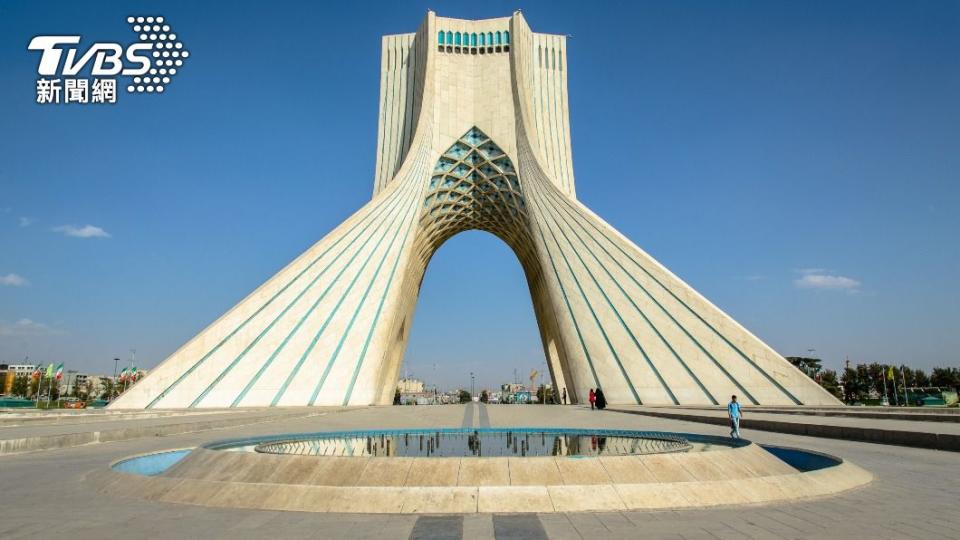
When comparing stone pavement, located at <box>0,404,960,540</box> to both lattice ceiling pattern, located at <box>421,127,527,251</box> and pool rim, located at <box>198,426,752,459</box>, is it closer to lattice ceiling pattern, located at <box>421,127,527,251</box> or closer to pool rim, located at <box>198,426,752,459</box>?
pool rim, located at <box>198,426,752,459</box>

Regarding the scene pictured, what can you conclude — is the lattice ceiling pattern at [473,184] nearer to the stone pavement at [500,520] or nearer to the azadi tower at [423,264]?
the azadi tower at [423,264]

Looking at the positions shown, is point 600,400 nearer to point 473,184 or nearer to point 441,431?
point 441,431

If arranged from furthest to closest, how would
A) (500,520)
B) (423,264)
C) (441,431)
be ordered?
(423,264), (441,431), (500,520)

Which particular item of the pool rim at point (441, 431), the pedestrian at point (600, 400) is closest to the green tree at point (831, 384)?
the pedestrian at point (600, 400)

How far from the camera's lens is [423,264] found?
2659 cm

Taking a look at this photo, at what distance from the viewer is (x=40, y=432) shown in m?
8.15

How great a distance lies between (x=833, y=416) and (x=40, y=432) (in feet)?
44.0

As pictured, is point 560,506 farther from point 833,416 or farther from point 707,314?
point 707,314

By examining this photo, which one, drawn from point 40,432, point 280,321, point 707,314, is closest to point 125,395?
point 280,321

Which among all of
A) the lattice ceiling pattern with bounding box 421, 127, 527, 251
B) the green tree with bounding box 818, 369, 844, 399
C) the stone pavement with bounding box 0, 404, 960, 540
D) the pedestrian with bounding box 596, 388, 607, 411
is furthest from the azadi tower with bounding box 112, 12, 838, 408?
the green tree with bounding box 818, 369, 844, 399

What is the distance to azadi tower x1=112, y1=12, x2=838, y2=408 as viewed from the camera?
1419 centimetres

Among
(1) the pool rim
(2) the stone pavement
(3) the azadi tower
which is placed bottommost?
(2) the stone pavement

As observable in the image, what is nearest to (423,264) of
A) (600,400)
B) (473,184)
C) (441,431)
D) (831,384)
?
(473,184)

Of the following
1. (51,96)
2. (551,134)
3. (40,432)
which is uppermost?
(551,134)
